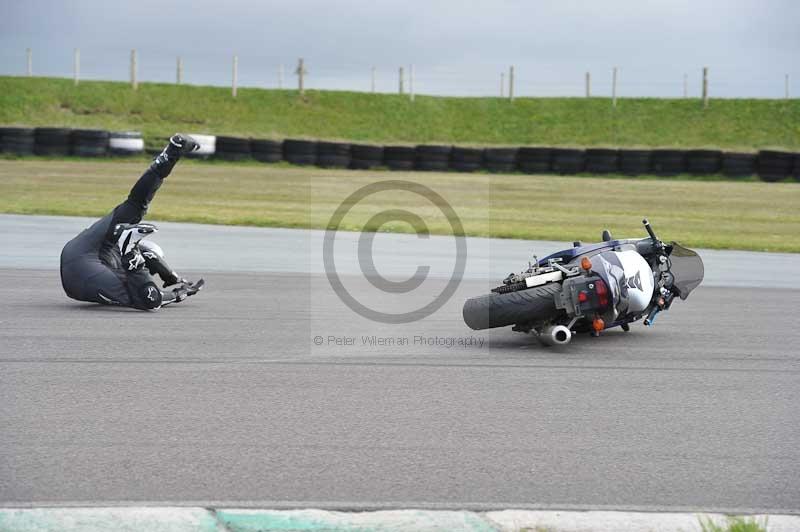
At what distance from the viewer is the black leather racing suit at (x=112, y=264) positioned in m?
9.36

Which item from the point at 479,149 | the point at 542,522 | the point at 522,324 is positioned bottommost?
the point at 542,522

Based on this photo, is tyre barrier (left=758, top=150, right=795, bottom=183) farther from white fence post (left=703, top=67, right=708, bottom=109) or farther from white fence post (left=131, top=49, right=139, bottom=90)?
white fence post (left=131, top=49, right=139, bottom=90)

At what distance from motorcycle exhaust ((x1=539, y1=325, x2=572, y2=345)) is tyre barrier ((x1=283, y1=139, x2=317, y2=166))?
2419cm

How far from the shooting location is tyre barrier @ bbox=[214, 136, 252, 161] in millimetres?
31875

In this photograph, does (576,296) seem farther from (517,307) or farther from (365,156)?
(365,156)

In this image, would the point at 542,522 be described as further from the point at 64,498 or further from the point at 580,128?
the point at 580,128

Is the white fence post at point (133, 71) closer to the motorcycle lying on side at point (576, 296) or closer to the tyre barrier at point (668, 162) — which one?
the tyre barrier at point (668, 162)

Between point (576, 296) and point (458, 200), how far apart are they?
1827 cm

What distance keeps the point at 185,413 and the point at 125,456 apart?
878mm

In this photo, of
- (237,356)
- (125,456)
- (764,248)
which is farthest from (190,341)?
(764,248)

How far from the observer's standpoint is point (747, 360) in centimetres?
786

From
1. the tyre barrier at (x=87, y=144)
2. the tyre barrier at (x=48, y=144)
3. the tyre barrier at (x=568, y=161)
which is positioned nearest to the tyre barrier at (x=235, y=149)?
the tyre barrier at (x=87, y=144)

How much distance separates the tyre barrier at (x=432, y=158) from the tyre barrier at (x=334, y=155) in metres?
2.13

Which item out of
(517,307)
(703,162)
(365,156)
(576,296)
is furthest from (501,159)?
(517,307)
